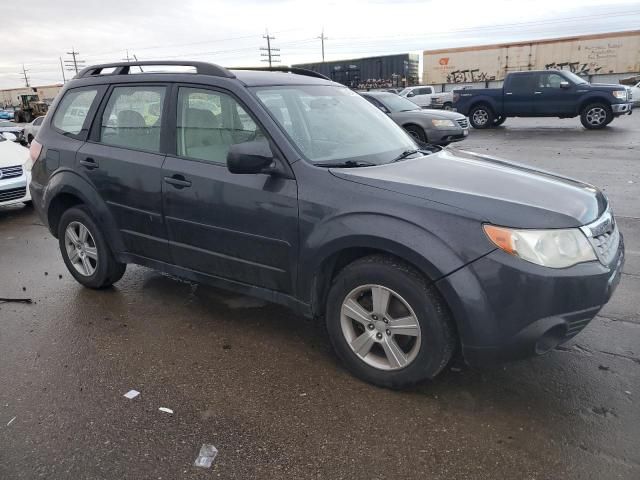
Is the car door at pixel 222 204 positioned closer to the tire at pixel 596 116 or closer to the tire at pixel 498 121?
the tire at pixel 596 116

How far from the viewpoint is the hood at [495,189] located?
2641 mm

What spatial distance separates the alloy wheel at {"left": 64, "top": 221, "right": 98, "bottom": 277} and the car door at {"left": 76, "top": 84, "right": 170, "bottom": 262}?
20.2 inches

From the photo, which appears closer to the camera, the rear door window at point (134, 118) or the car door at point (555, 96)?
the rear door window at point (134, 118)

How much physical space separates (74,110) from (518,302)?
398 cm

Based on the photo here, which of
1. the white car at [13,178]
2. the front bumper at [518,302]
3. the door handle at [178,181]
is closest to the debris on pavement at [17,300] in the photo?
the door handle at [178,181]

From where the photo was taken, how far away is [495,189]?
2.88 meters

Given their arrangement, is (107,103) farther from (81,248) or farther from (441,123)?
(441,123)

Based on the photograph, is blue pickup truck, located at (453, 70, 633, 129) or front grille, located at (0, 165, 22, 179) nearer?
front grille, located at (0, 165, 22, 179)

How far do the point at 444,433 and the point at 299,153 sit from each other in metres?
1.78

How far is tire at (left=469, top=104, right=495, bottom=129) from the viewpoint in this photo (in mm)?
18406

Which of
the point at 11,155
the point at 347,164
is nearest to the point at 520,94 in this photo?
the point at 11,155

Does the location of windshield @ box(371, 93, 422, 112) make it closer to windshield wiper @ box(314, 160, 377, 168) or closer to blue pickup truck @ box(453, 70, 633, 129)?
blue pickup truck @ box(453, 70, 633, 129)

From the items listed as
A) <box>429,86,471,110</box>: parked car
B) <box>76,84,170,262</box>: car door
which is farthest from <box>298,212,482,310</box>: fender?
<box>429,86,471,110</box>: parked car

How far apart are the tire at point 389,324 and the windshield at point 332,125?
810 mm
